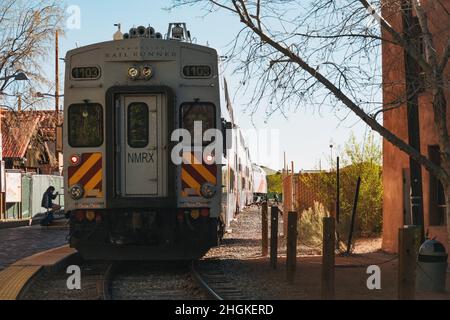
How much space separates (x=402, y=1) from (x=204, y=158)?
423 centimetres

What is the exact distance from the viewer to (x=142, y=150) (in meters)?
12.6

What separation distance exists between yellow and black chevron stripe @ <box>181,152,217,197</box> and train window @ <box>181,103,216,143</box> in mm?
590

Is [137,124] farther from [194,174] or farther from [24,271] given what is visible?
[24,271]

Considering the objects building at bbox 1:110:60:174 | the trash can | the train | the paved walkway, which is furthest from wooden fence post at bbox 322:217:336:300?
building at bbox 1:110:60:174

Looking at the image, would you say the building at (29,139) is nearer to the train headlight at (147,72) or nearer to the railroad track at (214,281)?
the railroad track at (214,281)

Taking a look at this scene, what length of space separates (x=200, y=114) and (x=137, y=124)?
3.66ft

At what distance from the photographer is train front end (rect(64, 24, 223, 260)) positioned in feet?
41.0

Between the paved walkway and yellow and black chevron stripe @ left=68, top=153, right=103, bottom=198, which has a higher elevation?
yellow and black chevron stripe @ left=68, top=153, right=103, bottom=198

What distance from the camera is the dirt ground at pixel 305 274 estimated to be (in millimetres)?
10430

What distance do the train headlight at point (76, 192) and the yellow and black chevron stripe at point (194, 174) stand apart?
5.75ft

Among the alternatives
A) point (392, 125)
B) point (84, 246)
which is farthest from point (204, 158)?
point (392, 125)

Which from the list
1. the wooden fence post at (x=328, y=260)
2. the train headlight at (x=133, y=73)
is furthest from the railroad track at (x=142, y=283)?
the train headlight at (x=133, y=73)

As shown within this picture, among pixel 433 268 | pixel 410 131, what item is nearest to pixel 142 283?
pixel 433 268

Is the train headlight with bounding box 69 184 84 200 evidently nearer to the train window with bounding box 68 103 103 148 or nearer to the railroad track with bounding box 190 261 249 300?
the train window with bounding box 68 103 103 148
